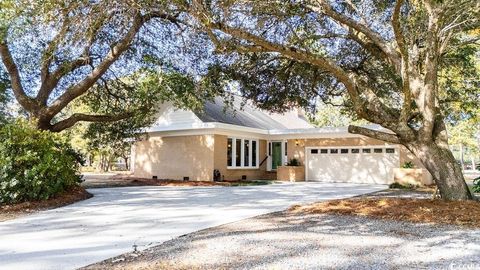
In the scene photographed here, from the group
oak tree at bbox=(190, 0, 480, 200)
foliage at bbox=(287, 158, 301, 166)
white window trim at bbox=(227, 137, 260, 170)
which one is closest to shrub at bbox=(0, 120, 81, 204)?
oak tree at bbox=(190, 0, 480, 200)

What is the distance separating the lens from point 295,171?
821 inches

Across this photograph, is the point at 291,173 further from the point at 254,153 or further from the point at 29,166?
Result: the point at 29,166

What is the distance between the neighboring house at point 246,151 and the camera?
19.5 metres

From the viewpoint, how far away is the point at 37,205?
32.5 ft

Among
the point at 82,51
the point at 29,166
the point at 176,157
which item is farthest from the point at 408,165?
the point at 29,166

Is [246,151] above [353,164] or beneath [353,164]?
above

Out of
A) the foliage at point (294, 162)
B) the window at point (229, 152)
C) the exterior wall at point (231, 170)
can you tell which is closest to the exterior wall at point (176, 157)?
the exterior wall at point (231, 170)

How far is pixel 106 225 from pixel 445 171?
753 cm

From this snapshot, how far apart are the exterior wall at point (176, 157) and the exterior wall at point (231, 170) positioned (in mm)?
392

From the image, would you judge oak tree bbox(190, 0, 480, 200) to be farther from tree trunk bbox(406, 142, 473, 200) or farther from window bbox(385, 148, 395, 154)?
window bbox(385, 148, 395, 154)

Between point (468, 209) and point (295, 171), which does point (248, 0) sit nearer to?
point (468, 209)

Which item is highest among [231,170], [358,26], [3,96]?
[358,26]

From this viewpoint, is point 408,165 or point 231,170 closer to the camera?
point 408,165

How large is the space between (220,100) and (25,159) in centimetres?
1546
